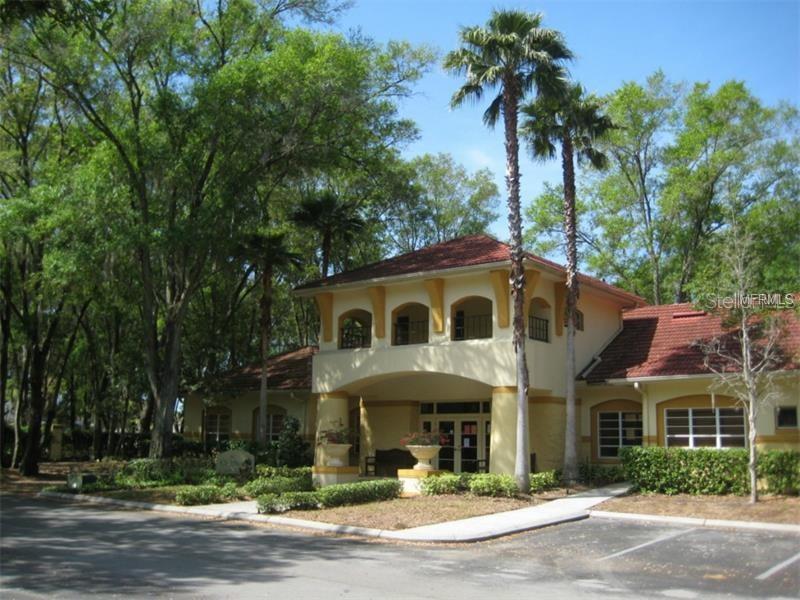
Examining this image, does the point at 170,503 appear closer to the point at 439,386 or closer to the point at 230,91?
the point at 439,386

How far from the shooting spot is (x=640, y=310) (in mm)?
29578

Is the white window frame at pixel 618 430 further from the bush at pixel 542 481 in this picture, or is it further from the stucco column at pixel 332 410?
the stucco column at pixel 332 410

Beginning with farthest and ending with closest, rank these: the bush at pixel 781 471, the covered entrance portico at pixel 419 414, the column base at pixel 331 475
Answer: the covered entrance portico at pixel 419 414 → the column base at pixel 331 475 → the bush at pixel 781 471

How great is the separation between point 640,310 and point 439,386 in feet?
28.2

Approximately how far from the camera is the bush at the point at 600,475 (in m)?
23.6

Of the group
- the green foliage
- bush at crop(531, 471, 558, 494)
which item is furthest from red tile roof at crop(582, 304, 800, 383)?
the green foliage

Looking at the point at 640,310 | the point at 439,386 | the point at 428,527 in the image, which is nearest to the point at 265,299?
the point at 439,386

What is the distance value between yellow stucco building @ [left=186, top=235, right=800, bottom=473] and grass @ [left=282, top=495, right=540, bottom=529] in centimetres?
292

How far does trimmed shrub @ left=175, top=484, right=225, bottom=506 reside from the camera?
67.6ft

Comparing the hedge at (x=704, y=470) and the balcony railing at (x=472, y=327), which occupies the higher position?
the balcony railing at (x=472, y=327)

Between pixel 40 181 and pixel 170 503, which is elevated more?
pixel 40 181

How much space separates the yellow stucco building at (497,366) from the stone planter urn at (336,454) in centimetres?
209

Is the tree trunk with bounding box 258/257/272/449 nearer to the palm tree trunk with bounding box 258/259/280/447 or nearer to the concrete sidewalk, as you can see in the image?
the palm tree trunk with bounding box 258/259/280/447

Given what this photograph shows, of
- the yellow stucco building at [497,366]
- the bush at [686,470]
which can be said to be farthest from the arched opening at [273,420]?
A: the bush at [686,470]
